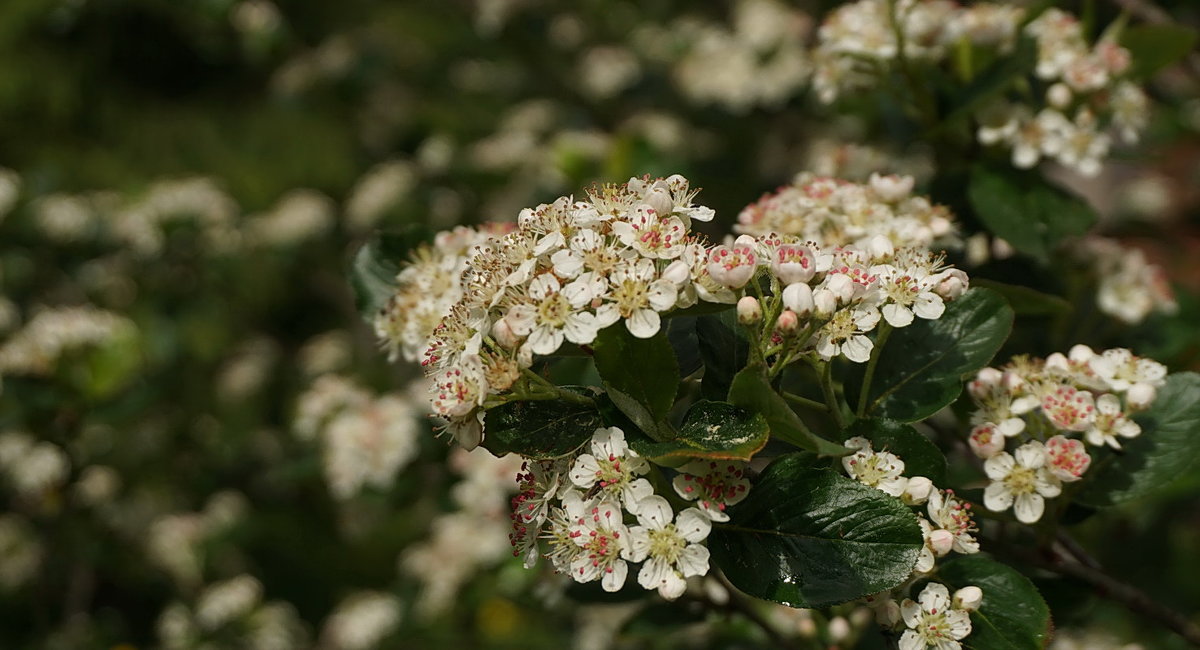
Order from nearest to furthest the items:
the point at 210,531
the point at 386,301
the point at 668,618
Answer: the point at 386,301
the point at 668,618
the point at 210,531

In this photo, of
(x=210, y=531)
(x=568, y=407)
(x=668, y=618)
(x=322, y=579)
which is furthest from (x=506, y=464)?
(x=322, y=579)

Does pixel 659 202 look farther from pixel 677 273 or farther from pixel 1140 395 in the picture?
pixel 1140 395

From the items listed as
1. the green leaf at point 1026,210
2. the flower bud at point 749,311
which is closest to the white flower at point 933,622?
the flower bud at point 749,311

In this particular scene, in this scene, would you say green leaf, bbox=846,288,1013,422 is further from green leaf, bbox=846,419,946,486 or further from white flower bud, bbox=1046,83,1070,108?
white flower bud, bbox=1046,83,1070,108

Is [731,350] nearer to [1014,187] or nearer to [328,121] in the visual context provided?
[1014,187]

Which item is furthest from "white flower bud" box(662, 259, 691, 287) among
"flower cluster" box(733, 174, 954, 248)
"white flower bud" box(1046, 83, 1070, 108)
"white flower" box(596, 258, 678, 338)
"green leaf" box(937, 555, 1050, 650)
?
"white flower bud" box(1046, 83, 1070, 108)
